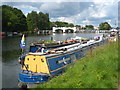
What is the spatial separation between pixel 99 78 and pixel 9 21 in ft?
294

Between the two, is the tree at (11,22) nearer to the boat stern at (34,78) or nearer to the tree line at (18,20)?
the tree line at (18,20)

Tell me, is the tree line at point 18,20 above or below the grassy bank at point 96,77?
above

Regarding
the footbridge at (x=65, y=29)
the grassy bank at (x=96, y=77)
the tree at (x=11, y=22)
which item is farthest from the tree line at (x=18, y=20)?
the grassy bank at (x=96, y=77)

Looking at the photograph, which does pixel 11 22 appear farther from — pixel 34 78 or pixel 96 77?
pixel 96 77

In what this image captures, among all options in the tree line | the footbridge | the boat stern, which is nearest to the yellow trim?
the boat stern

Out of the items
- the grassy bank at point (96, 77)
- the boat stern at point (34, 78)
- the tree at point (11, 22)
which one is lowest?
the boat stern at point (34, 78)

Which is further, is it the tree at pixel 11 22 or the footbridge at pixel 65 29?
the footbridge at pixel 65 29

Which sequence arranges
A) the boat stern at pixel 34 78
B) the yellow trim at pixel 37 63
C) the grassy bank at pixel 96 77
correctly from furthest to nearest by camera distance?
the yellow trim at pixel 37 63
the boat stern at pixel 34 78
the grassy bank at pixel 96 77

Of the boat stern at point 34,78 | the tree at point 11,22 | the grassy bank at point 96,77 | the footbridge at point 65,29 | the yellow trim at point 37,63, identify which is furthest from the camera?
the footbridge at point 65,29

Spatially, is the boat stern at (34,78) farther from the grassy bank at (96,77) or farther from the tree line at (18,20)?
the tree line at (18,20)

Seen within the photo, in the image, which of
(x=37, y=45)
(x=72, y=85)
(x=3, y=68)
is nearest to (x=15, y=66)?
(x=3, y=68)

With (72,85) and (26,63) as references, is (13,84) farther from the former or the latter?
(72,85)

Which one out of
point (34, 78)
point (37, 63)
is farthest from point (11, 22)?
point (34, 78)

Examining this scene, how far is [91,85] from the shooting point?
877 cm
